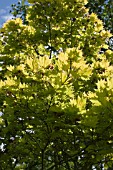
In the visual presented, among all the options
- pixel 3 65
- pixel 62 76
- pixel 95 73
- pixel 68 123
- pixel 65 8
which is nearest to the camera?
pixel 62 76

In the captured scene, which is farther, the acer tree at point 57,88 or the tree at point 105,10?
the tree at point 105,10

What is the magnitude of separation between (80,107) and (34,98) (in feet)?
3.84

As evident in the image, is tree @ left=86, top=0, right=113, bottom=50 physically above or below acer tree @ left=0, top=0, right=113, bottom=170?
above

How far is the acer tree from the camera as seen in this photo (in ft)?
18.8

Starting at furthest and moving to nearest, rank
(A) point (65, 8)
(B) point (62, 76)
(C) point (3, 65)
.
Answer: (C) point (3, 65), (A) point (65, 8), (B) point (62, 76)

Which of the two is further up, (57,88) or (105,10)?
(105,10)

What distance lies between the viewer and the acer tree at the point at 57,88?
5734 millimetres

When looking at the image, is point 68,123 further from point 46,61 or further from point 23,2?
point 23,2

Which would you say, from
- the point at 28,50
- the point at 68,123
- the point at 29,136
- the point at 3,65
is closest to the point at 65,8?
the point at 28,50

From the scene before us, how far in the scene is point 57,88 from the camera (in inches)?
226

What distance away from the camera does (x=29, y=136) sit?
8.05 meters

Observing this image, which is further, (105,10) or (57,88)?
(105,10)

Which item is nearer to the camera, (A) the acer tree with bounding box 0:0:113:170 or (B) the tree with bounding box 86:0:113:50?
(A) the acer tree with bounding box 0:0:113:170

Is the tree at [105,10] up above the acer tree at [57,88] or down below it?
above
